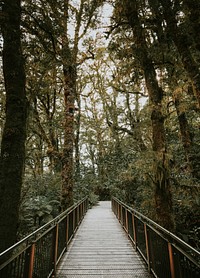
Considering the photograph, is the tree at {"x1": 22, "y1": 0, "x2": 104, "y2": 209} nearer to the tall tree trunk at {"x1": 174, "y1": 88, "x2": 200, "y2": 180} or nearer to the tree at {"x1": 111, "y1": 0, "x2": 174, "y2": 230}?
the tree at {"x1": 111, "y1": 0, "x2": 174, "y2": 230}

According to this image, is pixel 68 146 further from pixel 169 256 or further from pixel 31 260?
pixel 169 256

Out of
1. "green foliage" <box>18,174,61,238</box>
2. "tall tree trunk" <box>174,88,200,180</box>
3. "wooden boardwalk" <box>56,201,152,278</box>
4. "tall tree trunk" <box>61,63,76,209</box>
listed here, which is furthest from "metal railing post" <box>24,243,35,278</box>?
"tall tree trunk" <box>174,88,200,180</box>

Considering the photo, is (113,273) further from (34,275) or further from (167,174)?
(167,174)

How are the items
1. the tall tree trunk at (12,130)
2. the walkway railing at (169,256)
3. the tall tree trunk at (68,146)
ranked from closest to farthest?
1. the walkway railing at (169,256)
2. the tall tree trunk at (12,130)
3. the tall tree trunk at (68,146)

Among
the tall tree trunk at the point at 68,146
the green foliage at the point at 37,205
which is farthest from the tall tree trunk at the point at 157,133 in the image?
the green foliage at the point at 37,205

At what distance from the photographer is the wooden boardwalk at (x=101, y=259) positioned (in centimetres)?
369

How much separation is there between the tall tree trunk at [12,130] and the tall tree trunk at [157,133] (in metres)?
3.19

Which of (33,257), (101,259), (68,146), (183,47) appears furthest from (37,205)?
(183,47)

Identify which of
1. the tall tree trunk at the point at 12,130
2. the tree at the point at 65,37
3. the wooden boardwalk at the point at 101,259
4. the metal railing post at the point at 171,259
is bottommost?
the wooden boardwalk at the point at 101,259

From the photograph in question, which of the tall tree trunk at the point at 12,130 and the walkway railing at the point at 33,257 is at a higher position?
the tall tree trunk at the point at 12,130

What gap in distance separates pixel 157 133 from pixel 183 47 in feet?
7.14

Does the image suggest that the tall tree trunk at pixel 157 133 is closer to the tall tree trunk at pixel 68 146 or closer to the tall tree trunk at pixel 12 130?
the tall tree trunk at pixel 12 130

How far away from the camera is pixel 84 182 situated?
16.5 m

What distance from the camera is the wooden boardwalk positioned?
12.1 ft
